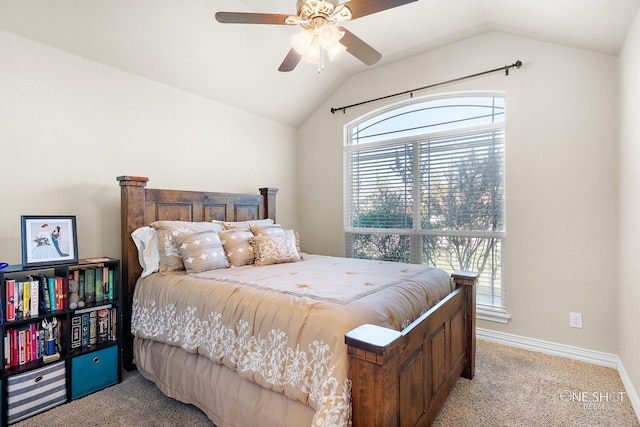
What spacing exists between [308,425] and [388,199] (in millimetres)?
2804

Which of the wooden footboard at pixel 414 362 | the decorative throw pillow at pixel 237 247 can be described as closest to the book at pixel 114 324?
the decorative throw pillow at pixel 237 247

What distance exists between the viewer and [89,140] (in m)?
2.59

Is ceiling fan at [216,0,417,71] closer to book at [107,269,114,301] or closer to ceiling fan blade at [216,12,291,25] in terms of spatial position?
ceiling fan blade at [216,12,291,25]

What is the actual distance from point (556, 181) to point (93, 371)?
389cm

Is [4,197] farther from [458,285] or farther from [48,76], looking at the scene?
[458,285]

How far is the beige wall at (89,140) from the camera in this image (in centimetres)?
223

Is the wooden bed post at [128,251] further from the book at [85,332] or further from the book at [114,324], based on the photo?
the book at [85,332]

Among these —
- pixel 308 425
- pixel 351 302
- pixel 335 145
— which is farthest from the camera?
pixel 335 145

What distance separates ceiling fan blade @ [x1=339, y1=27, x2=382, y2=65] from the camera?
1.96 m

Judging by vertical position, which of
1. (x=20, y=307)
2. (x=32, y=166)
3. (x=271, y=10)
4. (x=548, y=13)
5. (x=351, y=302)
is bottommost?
(x=20, y=307)

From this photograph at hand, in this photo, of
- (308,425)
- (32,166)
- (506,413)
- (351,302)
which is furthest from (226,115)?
(506,413)

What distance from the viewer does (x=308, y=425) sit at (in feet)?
4.53

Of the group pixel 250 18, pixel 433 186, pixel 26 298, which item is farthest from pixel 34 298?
pixel 433 186

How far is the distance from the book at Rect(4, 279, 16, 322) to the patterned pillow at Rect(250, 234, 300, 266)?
1523 mm
